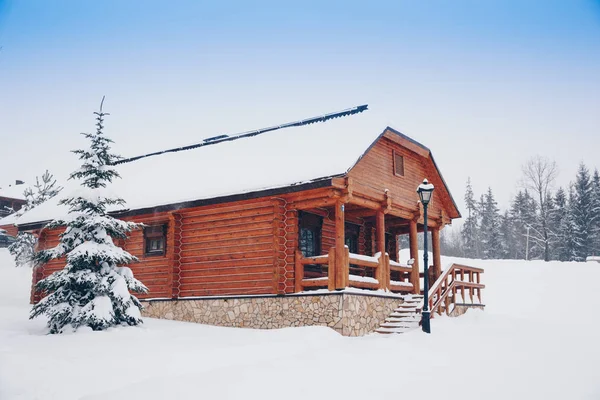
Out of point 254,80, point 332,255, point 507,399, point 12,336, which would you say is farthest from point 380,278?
point 254,80

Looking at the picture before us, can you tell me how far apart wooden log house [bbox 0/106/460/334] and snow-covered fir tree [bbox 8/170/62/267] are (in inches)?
579

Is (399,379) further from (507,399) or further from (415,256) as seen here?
(415,256)

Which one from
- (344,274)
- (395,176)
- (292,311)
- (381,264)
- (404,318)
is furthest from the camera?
(395,176)

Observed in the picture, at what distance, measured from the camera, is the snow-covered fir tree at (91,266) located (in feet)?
41.8

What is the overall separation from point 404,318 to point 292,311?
10.9 ft

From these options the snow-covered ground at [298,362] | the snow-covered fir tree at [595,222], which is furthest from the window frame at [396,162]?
the snow-covered fir tree at [595,222]

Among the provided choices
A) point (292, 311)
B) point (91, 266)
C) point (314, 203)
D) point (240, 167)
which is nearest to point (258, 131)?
point (240, 167)

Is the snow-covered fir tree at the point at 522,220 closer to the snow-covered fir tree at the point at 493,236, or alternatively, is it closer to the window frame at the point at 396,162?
the snow-covered fir tree at the point at 493,236

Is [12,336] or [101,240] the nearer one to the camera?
[12,336]

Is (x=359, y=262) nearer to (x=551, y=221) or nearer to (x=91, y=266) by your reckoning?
(x=91, y=266)

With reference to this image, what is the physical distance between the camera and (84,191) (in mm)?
13547

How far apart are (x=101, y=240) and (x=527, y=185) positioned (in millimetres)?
44039

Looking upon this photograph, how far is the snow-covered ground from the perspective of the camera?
314 inches

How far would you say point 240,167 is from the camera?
17359mm
